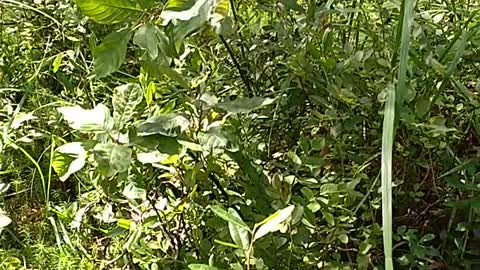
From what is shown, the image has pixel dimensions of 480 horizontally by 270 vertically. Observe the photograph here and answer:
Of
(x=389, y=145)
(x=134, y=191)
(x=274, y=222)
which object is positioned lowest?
(x=134, y=191)

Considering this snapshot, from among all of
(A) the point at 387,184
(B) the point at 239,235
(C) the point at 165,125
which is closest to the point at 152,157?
(C) the point at 165,125

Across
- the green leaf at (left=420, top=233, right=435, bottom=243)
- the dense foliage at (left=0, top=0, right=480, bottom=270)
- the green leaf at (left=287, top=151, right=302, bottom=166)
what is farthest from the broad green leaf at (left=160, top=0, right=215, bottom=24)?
the green leaf at (left=420, top=233, right=435, bottom=243)

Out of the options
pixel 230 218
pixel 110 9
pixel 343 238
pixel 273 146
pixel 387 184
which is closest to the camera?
pixel 387 184

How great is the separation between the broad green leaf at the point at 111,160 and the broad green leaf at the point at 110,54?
153 mm

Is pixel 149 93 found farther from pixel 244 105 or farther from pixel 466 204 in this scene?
pixel 466 204

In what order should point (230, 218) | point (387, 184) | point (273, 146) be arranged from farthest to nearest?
point (273, 146) < point (230, 218) < point (387, 184)

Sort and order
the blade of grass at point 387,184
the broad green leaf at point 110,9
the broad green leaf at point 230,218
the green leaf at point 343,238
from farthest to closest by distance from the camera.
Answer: the green leaf at point 343,238
the broad green leaf at point 230,218
the broad green leaf at point 110,9
the blade of grass at point 387,184

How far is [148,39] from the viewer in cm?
116

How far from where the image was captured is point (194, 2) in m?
1.09

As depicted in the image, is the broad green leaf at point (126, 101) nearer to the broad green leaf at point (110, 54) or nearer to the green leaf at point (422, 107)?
the broad green leaf at point (110, 54)

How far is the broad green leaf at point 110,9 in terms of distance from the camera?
1147 millimetres

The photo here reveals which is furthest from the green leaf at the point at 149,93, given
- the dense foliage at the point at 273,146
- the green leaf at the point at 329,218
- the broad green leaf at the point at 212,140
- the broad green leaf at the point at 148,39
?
the green leaf at the point at 329,218

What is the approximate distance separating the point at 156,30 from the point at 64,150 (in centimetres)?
33

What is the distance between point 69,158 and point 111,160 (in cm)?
20
